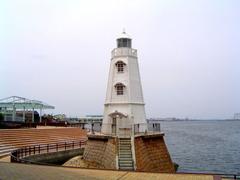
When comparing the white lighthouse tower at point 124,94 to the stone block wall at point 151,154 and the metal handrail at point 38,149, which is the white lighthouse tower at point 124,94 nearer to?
the stone block wall at point 151,154

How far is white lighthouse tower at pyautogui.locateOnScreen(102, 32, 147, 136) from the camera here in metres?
24.3

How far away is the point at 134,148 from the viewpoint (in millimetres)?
20484

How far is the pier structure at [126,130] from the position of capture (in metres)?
20.6

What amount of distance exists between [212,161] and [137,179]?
86.4 ft

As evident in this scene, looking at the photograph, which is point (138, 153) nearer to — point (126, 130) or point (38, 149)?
point (126, 130)

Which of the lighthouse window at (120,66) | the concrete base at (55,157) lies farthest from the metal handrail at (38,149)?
the lighthouse window at (120,66)

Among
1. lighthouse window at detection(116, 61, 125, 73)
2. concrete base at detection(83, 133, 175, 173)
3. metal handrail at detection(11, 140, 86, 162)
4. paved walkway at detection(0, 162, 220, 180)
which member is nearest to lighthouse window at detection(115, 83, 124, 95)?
lighthouse window at detection(116, 61, 125, 73)

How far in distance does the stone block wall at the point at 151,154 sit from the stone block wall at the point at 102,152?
1612 millimetres

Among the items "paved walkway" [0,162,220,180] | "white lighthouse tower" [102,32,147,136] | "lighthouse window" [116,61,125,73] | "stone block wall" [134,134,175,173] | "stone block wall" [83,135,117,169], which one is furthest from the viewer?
"lighthouse window" [116,61,125,73]

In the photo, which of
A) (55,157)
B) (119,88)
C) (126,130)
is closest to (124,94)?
(119,88)

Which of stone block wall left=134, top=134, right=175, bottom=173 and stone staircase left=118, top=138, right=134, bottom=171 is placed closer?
stone staircase left=118, top=138, right=134, bottom=171

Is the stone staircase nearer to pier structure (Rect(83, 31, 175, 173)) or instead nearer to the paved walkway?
pier structure (Rect(83, 31, 175, 173))

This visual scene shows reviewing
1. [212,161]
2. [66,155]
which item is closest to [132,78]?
[66,155]

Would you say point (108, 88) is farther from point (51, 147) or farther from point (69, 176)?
point (69, 176)
